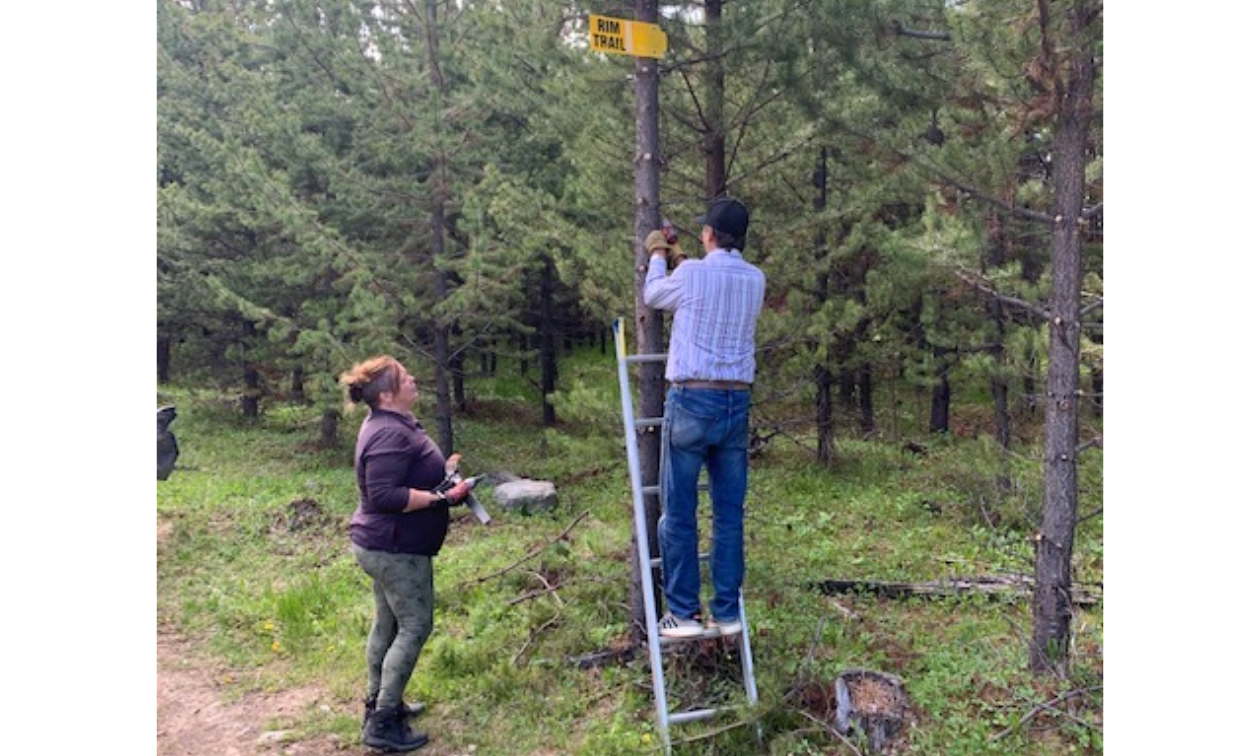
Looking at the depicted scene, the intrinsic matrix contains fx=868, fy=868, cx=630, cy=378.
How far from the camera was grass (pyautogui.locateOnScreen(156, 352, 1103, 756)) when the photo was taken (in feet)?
14.7

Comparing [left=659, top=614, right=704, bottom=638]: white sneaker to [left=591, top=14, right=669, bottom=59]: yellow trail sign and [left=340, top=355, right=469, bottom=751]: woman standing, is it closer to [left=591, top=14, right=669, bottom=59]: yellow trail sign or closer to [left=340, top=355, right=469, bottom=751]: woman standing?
[left=340, top=355, right=469, bottom=751]: woman standing

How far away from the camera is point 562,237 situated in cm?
898

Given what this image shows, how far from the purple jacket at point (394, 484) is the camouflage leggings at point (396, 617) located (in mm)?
73

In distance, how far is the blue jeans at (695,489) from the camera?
4293 millimetres

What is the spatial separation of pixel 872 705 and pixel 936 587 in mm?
2485

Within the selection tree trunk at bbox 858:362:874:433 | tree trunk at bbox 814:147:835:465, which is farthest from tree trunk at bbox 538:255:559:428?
tree trunk at bbox 814:147:835:465

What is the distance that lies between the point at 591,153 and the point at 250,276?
8.27 meters

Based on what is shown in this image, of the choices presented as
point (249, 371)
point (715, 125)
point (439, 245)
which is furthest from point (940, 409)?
point (249, 371)

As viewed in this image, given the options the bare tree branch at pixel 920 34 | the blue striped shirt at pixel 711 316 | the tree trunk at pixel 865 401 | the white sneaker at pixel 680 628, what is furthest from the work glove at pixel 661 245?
the tree trunk at pixel 865 401

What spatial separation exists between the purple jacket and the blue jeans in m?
1.17

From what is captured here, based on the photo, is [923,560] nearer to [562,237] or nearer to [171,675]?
[562,237]

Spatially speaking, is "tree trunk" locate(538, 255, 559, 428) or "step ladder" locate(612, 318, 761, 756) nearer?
"step ladder" locate(612, 318, 761, 756)

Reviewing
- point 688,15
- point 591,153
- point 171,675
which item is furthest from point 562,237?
point 171,675

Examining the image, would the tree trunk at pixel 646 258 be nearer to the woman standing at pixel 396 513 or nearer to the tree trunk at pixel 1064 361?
the woman standing at pixel 396 513
